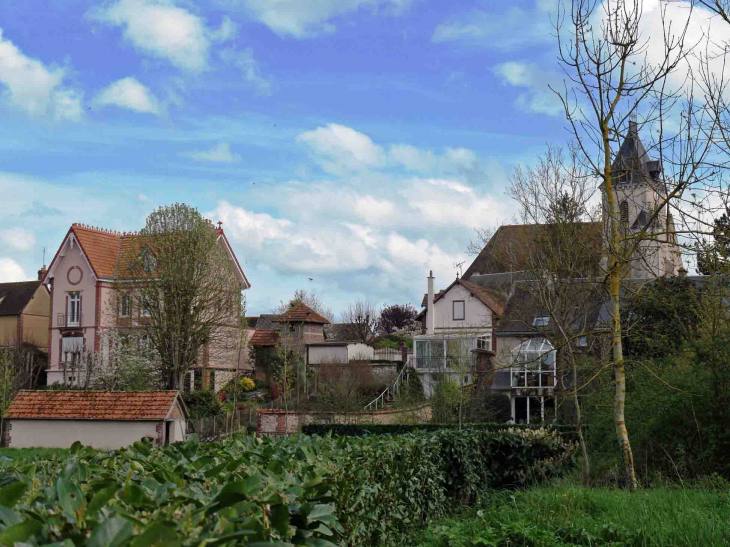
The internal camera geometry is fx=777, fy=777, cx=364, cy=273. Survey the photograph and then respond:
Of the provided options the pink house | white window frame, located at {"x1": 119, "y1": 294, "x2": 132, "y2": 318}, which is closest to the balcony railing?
the pink house

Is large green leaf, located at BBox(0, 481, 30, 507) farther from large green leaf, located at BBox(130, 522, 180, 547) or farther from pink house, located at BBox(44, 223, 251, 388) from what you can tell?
pink house, located at BBox(44, 223, 251, 388)

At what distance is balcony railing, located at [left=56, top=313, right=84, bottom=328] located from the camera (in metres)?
47.1

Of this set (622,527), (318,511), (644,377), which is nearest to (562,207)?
(644,377)

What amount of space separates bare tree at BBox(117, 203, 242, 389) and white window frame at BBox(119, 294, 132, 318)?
131 mm

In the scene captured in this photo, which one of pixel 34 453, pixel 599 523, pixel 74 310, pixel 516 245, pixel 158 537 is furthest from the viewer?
pixel 74 310

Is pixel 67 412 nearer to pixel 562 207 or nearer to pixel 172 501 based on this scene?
pixel 562 207

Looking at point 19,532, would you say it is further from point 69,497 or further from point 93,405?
point 93,405

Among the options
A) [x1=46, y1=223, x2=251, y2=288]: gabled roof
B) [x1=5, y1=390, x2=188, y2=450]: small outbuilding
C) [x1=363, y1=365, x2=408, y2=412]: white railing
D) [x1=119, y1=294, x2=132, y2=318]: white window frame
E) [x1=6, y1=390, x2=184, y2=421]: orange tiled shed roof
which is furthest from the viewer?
[x1=46, y1=223, x2=251, y2=288]: gabled roof

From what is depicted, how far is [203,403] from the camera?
3925 centimetres

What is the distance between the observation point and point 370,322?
72938mm

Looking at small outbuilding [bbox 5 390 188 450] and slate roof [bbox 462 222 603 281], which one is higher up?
slate roof [bbox 462 222 603 281]

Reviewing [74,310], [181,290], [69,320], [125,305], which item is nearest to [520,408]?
[181,290]

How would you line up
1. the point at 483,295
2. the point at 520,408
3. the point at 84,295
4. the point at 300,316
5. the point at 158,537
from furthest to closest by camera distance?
the point at 300,316
the point at 483,295
the point at 84,295
the point at 520,408
the point at 158,537

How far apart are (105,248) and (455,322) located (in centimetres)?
2256
